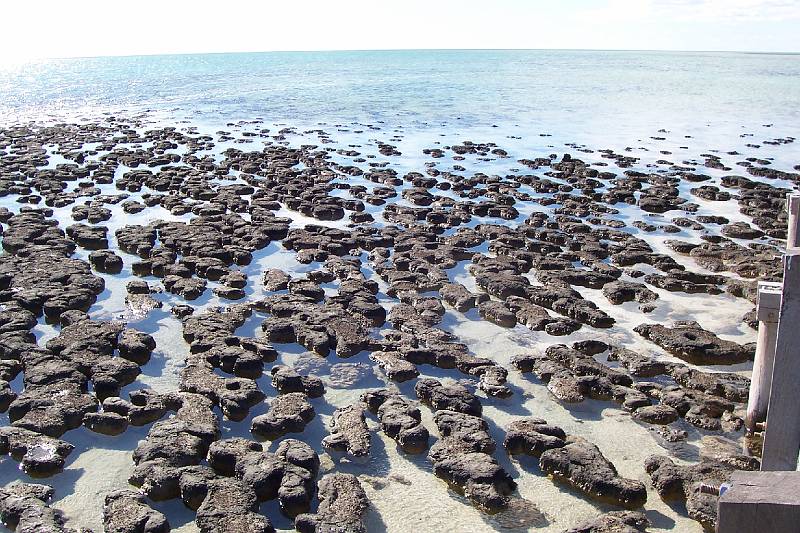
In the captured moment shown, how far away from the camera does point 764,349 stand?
259 inches

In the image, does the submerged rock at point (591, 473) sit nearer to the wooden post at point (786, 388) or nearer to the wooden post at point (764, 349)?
the wooden post at point (786, 388)

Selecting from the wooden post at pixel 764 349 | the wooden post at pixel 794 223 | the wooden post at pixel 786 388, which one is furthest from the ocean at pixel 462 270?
the wooden post at pixel 794 223

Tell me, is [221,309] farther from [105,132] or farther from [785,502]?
[105,132]

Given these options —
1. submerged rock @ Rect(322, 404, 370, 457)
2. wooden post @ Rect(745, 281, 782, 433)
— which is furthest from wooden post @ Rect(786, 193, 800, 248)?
submerged rock @ Rect(322, 404, 370, 457)

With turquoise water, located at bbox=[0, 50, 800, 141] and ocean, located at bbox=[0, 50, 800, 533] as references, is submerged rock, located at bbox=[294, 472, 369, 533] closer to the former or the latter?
ocean, located at bbox=[0, 50, 800, 533]

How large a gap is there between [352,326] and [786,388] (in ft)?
18.6

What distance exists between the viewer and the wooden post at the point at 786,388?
16.6 ft

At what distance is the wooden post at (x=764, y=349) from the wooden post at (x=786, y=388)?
646 mm

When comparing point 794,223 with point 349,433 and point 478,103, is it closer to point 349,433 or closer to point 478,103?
point 349,433

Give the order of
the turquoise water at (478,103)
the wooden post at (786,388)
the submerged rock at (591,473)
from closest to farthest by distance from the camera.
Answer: the wooden post at (786,388), the submerged rock at (591,473), the turquoise water at (478,103)

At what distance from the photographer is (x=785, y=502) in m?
2.02

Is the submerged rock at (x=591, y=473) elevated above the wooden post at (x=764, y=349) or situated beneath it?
situated beneath

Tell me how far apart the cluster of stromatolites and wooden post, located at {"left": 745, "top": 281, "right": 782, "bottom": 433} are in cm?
39

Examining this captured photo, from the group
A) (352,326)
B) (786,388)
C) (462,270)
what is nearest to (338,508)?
(786,388)
